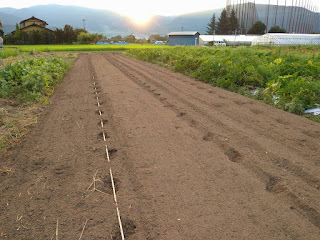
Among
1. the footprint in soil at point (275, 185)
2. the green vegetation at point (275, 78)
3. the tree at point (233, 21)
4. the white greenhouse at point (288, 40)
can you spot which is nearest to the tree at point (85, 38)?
the white greenhouse at point (288, 40)

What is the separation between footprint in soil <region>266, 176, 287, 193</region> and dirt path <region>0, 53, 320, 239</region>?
1 cm

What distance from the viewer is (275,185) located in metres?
3.15

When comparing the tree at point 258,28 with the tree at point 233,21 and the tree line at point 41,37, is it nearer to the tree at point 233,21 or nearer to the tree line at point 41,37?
the tree at point 233,21

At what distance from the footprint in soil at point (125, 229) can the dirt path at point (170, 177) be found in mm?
13

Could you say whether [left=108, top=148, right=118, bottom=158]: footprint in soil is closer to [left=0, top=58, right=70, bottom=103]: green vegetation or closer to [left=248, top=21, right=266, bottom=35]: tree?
[left=0, top=58, right=70, bottom=103]: green vegetation

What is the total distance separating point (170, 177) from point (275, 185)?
1323 mm

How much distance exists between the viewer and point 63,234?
2.44 meters

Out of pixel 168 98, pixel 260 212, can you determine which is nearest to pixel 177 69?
pixel 168 98

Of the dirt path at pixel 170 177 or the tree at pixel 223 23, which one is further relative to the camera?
the tree at pixel 223 23

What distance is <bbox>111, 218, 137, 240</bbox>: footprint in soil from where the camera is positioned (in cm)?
243

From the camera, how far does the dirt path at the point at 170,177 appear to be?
253cm

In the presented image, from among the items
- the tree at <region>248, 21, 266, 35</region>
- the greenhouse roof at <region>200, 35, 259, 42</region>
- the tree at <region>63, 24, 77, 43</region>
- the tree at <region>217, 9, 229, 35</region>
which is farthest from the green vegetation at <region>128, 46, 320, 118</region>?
the tree at <region>217, 9, 229, 35</region>

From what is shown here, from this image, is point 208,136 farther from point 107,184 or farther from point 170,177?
point 107,184

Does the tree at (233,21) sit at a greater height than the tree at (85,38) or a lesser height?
greater
